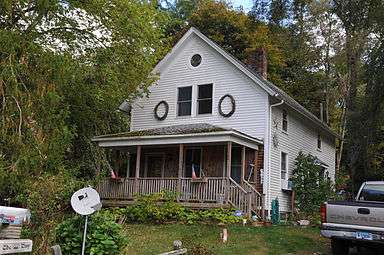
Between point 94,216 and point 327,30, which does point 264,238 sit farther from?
point 327,30

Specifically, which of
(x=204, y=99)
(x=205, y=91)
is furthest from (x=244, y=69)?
(x=204, y=99)

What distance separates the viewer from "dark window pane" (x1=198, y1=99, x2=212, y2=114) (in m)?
22.1

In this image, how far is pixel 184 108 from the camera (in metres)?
22.8

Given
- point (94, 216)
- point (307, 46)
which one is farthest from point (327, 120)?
point (94, 216)

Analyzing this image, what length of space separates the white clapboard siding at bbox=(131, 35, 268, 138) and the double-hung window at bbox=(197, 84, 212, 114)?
19 centimetres

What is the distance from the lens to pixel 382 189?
1264cm

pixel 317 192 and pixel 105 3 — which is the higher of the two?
pixel 105 3

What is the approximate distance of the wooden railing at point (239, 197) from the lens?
18.0 metres

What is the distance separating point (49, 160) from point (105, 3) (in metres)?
7.50

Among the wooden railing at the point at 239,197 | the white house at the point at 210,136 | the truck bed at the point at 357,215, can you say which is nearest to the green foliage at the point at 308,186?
the white house at the point at 210,136

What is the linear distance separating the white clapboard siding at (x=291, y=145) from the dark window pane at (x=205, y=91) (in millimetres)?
3036

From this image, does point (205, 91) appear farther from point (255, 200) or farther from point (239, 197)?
point (239, 197)

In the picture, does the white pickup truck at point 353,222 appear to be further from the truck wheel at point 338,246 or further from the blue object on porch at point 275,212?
the blue object on porch at point 275,212

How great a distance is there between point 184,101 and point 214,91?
5.45ft
